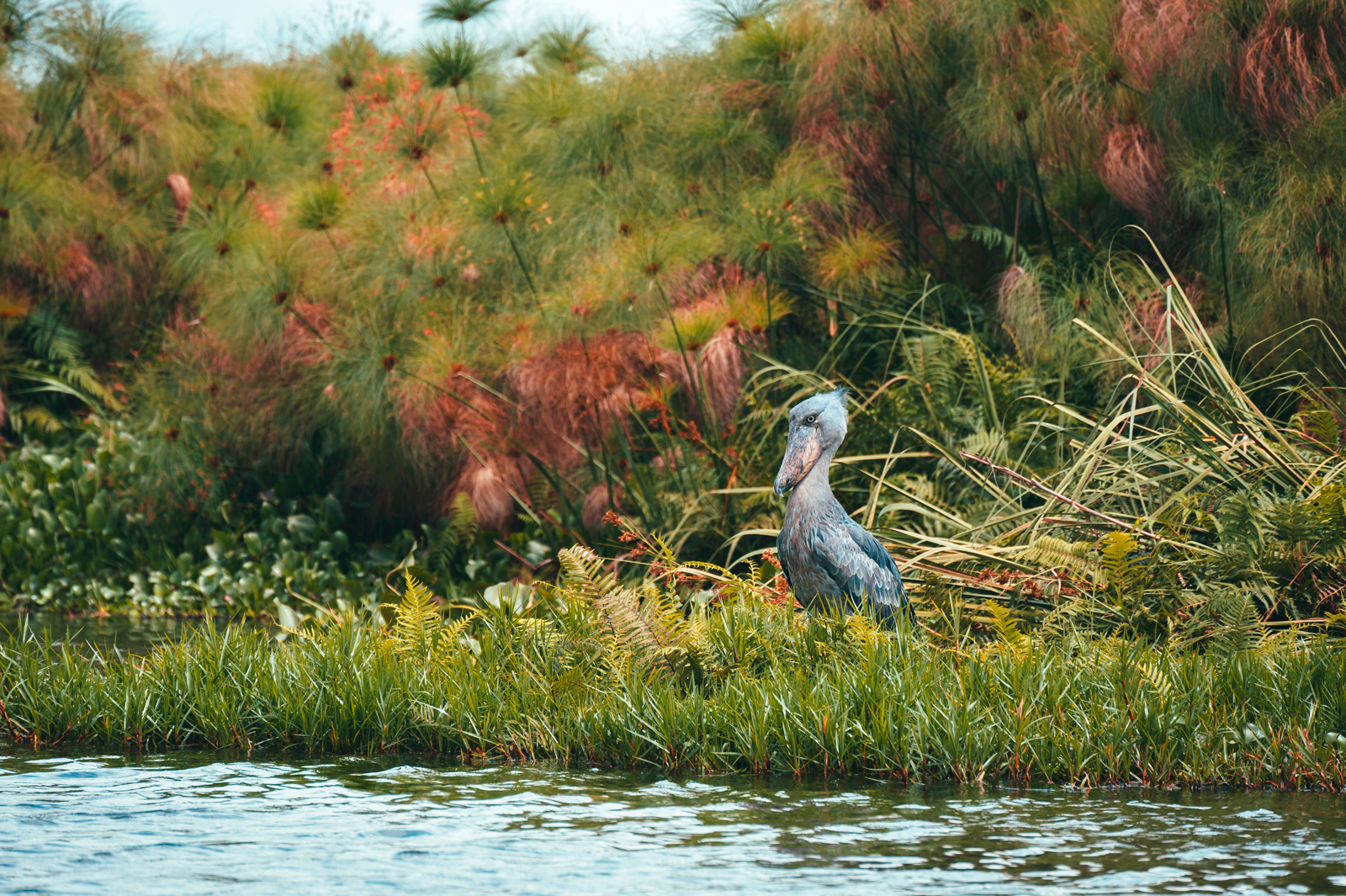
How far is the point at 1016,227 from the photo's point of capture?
954 centimetres

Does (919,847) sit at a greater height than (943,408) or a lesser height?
lesser

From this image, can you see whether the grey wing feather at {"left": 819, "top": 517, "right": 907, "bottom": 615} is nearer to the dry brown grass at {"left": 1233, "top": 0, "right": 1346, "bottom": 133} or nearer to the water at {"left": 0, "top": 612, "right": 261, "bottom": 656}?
the dry brown grass at {"left": 1233, "top": 0, "right": 1346, "bottom": 133}

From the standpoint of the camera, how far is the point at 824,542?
239 inches

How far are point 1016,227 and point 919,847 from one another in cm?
627

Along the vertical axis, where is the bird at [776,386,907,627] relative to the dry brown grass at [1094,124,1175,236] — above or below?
below

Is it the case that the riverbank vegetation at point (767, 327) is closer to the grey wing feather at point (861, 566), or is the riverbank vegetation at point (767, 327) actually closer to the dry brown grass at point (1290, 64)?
the dry brown grass at point (1290, 64)

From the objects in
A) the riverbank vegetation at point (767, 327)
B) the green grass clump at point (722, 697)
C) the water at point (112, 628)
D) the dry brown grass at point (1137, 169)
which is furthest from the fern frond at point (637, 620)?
the dry brown grass at point (1137, 169)

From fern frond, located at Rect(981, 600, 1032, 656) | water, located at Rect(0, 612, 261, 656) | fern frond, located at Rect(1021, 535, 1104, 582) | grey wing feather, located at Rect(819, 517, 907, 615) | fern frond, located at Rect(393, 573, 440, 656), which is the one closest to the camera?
fern frond, located at Rect(981, 600, 1032, 656)

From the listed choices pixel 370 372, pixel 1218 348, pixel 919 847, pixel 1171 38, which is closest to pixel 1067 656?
pixel 919 847

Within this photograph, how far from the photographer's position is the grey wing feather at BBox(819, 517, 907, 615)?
6027 mm

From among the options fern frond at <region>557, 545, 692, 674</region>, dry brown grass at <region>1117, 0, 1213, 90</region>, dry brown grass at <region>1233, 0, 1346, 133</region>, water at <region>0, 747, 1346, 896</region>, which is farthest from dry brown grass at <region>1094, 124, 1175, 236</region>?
water at <region>0, 747, 1346, 896</region>

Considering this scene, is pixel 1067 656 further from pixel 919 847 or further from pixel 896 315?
pixel 896 315

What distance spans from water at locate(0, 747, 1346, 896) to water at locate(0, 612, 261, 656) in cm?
396

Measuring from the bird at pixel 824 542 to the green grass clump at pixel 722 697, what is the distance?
0.65ft
